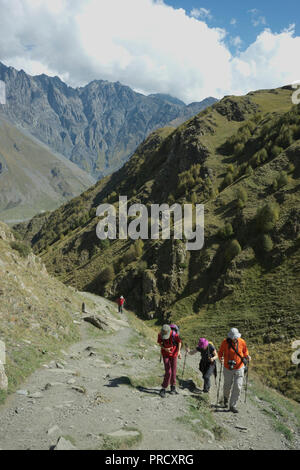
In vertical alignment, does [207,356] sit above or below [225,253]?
below

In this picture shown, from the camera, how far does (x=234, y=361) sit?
10.2m

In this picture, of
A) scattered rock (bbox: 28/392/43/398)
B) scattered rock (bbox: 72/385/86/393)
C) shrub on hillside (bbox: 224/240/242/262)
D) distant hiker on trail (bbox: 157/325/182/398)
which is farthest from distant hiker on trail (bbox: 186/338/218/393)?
shrub on hillside (bbox: 224/240/242/262)

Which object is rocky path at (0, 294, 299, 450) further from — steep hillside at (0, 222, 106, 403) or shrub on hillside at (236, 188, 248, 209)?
shrub on hillside at (236, 188, 248, 209)

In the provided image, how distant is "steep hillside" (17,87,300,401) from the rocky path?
10.6m

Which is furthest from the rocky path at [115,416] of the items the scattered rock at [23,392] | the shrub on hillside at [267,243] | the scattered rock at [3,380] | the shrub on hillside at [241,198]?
the shrub on hillside at [241,198]

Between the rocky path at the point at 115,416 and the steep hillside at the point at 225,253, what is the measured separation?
1065 cm

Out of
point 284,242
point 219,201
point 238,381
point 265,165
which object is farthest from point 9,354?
point 265,165

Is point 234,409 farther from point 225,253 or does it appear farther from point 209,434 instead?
point 225,253

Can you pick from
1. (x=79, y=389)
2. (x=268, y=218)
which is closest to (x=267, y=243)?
(x=268, y=218)

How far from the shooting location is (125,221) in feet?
234

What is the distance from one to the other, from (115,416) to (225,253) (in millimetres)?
32555

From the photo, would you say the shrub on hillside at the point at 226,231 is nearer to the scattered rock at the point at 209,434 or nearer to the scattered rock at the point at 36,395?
the scattered rock at the point at 209,434

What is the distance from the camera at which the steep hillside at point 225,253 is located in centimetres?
2862

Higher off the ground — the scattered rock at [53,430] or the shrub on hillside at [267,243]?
the shrub on hillside at [267,243]
